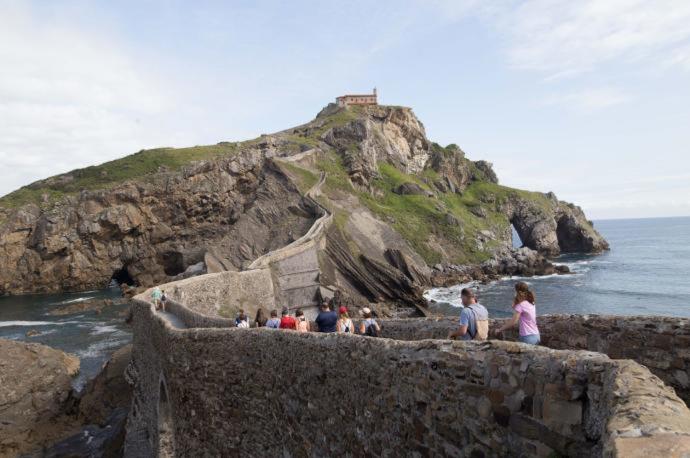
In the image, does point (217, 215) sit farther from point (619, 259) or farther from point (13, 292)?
point (619, 259)

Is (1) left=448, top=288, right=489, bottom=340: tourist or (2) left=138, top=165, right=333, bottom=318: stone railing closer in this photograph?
(1) left=448, top=288, right=489, bottom=340: tourist

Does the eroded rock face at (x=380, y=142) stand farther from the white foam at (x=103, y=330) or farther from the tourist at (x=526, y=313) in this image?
the tourist at (x=526, y=313)

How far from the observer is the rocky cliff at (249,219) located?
56.7 metres

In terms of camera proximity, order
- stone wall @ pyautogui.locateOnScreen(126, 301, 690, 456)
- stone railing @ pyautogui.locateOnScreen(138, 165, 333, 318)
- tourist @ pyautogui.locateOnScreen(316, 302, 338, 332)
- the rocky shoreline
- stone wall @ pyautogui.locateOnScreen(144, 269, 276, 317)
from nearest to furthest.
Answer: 1. stone wall @ pyautogui.locateOnScreen(126, 301, 690, 456)
2. tourist @ pyautogui.locateOnScreen(316, 302, 338, 332)
3. the rocky shoreline
4. stone wall @ pyautogui.locateOnScreen(144, 269, 276, 317)
5. stone railing @ pyautogui.locateOnScreen(138, 165, 333, 318)

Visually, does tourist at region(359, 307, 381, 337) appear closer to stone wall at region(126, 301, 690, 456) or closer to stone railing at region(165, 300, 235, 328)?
stone wall at region(126, 301, 690, 456)

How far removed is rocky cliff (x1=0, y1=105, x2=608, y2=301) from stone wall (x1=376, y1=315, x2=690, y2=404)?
→ 39.5 metres

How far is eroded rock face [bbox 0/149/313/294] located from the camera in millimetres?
70062

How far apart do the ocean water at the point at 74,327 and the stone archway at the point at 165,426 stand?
1733 cm

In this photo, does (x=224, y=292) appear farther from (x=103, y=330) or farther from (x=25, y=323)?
(x=25, y=323)

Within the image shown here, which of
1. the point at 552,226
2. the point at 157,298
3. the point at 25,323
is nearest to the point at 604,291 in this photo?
the point at 552,226

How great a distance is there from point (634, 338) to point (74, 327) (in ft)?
159

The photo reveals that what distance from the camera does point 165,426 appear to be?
47.4 ft

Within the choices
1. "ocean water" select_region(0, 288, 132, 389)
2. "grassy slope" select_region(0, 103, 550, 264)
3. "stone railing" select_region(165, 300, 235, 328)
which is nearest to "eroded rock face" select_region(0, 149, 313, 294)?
"grassy slope" select_region(0, 103, 550, 264)

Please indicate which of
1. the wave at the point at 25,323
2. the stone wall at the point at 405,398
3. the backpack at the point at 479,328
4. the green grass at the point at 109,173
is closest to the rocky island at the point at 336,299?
the stone wall at the point at 405,398
